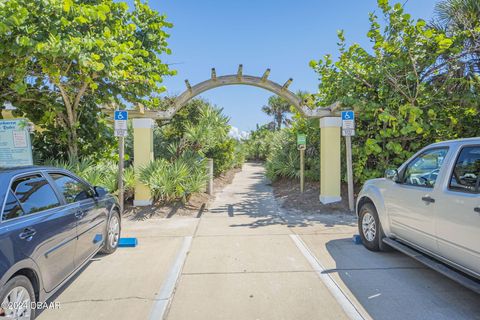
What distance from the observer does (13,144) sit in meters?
5.81

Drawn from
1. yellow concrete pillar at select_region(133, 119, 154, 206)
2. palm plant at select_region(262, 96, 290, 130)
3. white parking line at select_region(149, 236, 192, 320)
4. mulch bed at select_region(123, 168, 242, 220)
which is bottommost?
white parking line at select_region(149, 236, 192, 320)

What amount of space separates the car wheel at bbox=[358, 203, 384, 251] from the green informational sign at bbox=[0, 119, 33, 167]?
666 centimetres

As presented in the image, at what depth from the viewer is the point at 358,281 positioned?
371cm

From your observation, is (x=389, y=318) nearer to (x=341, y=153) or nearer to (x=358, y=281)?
(x=358, y=281)

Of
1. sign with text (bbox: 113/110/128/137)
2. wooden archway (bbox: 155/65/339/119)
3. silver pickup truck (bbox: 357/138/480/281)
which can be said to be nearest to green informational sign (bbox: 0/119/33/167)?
sign with text (bbox: 113/110/128/137)

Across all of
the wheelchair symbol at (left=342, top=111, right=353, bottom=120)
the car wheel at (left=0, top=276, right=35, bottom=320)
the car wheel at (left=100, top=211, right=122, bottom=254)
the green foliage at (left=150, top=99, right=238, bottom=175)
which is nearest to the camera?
the car wheel at (left=0, top=276, right=35, bottom=320)

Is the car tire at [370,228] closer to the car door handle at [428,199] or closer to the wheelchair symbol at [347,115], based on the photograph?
the car door handle at [428,199]

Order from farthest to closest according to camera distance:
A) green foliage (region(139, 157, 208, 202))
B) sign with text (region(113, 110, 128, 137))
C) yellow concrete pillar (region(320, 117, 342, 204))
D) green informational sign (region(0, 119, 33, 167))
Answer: yellow concrete pillar (region(320, 117, 342, 204)) < green foliage (region(139, 157, 208, 202)) < sign with text (region(113, 110, 128, 137)) < green informational sign (region(0, 119, 33, 167))

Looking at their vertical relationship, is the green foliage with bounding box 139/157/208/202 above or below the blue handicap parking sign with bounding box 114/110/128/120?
below

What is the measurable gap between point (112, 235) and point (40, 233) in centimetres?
221

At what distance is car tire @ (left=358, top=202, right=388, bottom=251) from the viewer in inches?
180

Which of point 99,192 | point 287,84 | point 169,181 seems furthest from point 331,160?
point 99,192

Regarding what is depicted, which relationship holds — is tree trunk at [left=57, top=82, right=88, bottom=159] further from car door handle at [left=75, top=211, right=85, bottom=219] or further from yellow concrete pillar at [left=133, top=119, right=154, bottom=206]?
car door handle at [left=75, top=211, right=85, bottom=219]

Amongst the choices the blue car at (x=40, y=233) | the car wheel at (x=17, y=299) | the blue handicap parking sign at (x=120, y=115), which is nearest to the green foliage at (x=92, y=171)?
the blue handicap parking sign at (x=120, y=115)
